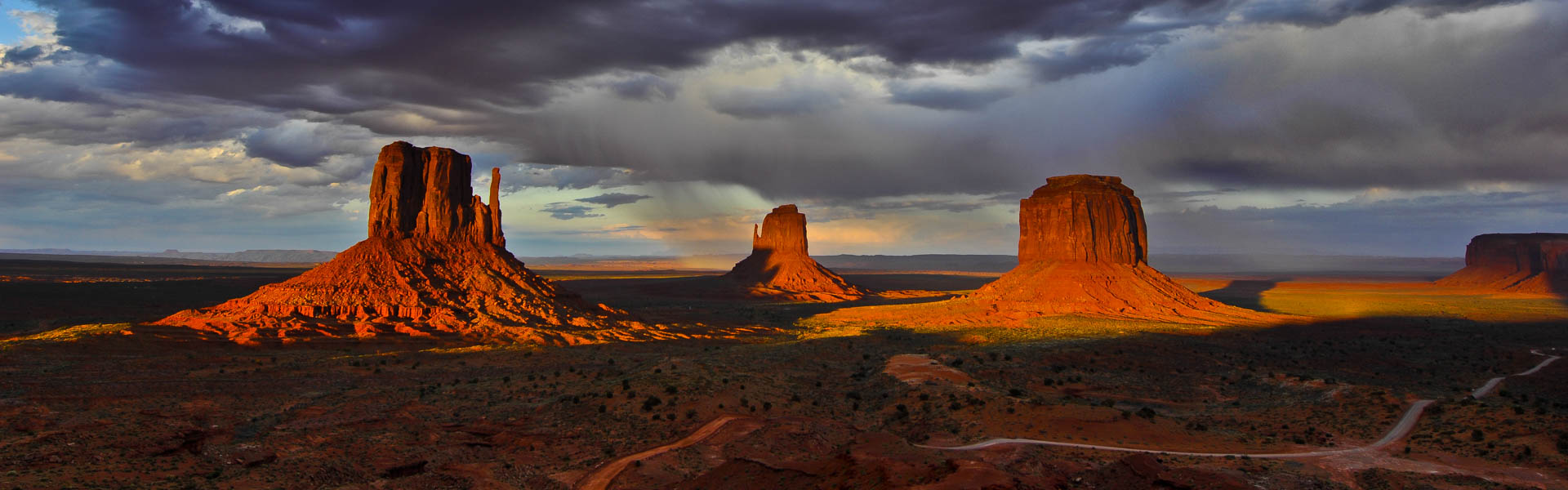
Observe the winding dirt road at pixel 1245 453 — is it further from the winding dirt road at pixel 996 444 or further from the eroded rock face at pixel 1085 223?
the eroded rock face at pixel 1085 223

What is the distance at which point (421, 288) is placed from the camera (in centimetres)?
5412

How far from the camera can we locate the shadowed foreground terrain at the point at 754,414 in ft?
66.7

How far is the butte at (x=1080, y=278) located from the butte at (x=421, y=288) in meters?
33.5

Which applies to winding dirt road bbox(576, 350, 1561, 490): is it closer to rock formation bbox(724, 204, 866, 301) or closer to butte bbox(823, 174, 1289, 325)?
butte bbox(823, 174, 1289, 325)

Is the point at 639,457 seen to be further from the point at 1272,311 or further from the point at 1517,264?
the point at 1517,264

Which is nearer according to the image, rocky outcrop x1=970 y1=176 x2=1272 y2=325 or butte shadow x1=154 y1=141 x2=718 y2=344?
butte shadow x1=154 y1=141 x2=718 y2=344

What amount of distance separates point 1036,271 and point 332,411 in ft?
231

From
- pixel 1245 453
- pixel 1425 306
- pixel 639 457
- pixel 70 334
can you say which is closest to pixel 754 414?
pixel 639 457

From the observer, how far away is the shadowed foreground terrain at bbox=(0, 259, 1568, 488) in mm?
20344

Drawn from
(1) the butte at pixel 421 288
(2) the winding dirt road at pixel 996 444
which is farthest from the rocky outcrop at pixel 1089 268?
(2) the winding dirt road at pixel 996 444

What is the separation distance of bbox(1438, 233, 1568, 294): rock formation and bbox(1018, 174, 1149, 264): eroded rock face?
85.0 meters

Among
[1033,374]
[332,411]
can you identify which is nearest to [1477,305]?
[1033,374]

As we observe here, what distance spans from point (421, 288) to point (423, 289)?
A: 0.12 metres

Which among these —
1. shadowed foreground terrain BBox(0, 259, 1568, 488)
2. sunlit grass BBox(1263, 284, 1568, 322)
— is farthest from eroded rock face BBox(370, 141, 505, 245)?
sunlit grass BBox(1263, 284, 1568, 322)
